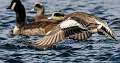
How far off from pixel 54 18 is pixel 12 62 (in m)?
3.70

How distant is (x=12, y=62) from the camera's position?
435 inches

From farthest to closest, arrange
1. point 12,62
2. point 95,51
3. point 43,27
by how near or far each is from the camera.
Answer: point 43,27, point 95,51, point 12,62

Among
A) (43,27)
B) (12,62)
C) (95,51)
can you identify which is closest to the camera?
(12,62)

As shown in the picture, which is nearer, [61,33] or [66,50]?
[61,33]

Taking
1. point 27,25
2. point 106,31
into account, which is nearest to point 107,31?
point 106,31

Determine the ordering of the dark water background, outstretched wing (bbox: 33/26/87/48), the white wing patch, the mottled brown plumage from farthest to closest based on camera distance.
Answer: the mottled brown plumage
the white wing patch
outstretched wing (bbox: 33/26/87/48)
the dark water background

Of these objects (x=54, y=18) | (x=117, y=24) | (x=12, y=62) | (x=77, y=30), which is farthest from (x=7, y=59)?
→ (x=117, y=24)

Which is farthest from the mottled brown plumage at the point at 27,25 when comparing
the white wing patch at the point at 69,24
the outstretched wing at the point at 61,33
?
the outstretched wing at the point at 61,33

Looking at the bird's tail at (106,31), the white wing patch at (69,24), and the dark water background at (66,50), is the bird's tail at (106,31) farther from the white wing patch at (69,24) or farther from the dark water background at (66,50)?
the white wing patch at (69,24)

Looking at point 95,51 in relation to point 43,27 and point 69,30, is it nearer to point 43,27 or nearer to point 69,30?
point 69,30

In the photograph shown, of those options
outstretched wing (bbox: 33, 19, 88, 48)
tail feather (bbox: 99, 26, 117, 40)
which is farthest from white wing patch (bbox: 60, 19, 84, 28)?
tail feather (bbox: 99, 26, 117, 40)

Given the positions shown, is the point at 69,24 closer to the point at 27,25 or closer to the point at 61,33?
the point at 61,33

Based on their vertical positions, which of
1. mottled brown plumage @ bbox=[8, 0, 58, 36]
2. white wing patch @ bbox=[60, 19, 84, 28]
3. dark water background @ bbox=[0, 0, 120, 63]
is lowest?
dark water background @ bbox=[0, 0, 120, 63]

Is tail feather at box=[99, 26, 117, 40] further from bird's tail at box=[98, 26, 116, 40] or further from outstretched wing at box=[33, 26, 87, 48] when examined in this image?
outstretched wing at box=[33, 26, 87, 48]
